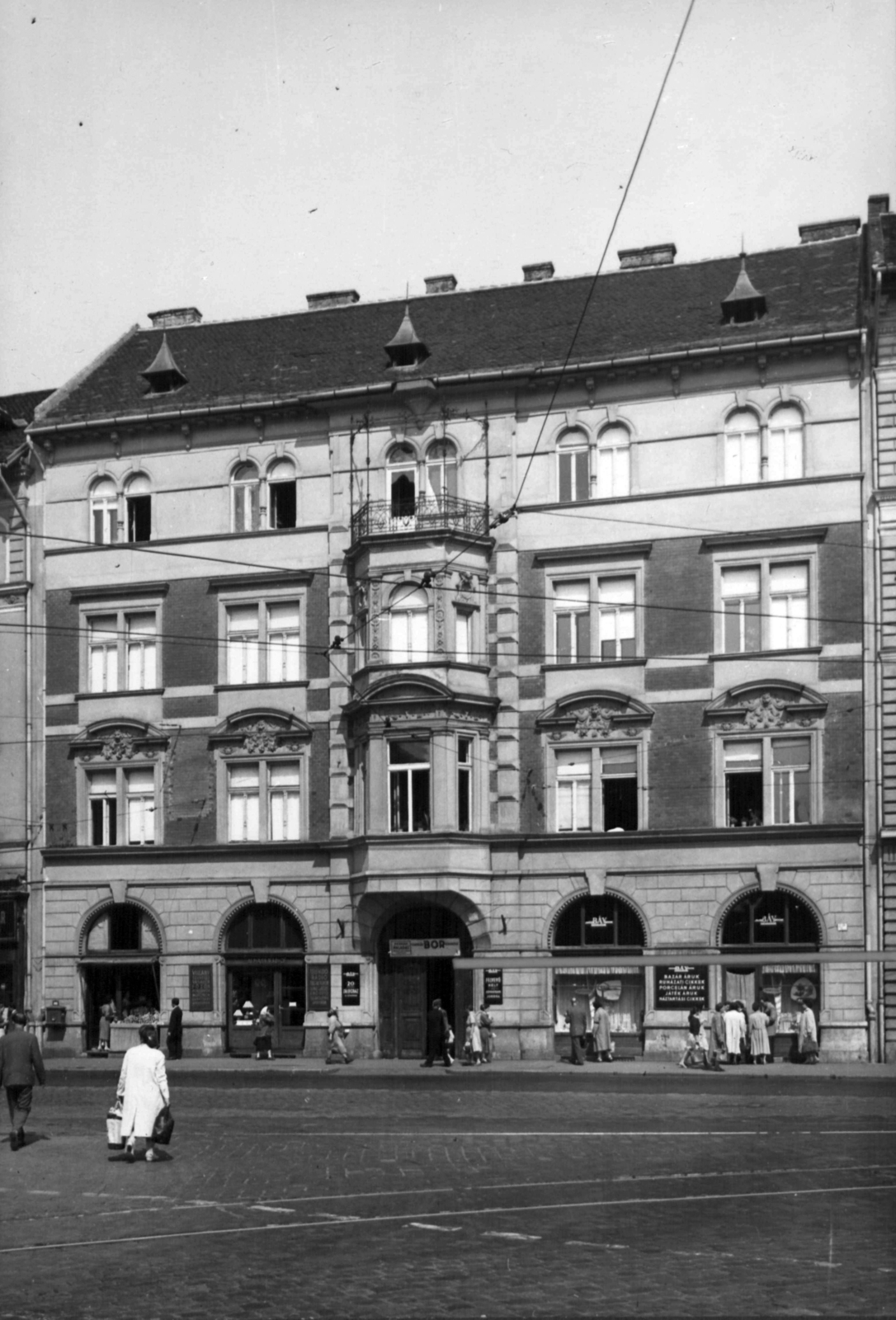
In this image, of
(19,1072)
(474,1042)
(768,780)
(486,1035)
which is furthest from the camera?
(768,780)

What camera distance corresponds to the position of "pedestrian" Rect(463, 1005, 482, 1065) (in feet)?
132

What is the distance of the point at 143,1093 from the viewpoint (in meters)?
19.5

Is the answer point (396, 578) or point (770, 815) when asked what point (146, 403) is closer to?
point (396, 578)

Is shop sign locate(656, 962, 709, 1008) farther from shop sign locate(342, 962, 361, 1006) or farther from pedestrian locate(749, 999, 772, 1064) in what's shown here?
shop sign locate(342, 962, 361, 1006)

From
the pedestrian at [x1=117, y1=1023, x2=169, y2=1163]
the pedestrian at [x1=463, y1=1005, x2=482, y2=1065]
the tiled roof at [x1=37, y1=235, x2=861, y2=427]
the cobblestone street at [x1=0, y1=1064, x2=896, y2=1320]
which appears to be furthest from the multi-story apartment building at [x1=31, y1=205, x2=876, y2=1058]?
the pedestrian at [x1=117, y1=1023, x2=169, y2=1163]

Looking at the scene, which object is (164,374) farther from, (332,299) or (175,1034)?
(175,1034)

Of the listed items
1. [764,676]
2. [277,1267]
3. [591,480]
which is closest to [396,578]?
[591,480]

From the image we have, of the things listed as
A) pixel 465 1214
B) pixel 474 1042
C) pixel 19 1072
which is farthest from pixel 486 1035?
pixel 465 1214

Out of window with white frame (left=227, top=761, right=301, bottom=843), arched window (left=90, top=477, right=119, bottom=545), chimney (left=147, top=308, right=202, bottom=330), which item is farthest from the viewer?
chimney (left=147, top=308, right=202, bottom=330)

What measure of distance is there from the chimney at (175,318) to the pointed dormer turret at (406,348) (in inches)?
360

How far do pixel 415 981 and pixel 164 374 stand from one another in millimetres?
16421

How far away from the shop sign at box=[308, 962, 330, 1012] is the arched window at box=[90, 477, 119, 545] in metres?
11.7

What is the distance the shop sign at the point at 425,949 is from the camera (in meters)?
43.1

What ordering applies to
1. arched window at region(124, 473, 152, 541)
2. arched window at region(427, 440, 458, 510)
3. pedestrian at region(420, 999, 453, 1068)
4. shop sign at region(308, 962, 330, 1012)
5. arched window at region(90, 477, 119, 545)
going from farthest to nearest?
arched window at region(90, 477, 119, 545) < arched window at region(124, 473, 152, 541) < arched window at region(427, 440, 458, 510) < shop sign at region(308, 962, 330, 1012) < pedestrian at region(420, 999, 453, 1068)
